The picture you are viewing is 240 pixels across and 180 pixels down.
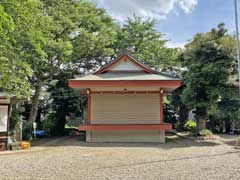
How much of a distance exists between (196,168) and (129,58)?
9840 millimetres

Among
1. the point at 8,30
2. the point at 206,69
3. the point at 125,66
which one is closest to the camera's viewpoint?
the point at 8,30

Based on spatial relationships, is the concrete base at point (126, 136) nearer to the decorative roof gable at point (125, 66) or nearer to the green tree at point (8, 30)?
the decorative roof gable at point (125, 66)

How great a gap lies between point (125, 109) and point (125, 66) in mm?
2742

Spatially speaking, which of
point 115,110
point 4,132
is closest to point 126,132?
point 115,110

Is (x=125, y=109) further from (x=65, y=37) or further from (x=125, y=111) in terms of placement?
(x=65, y=37)

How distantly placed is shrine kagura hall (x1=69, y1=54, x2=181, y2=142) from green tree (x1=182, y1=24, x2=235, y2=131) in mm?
1952

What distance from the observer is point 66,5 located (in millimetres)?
19500

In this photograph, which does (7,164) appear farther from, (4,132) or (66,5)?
(66,5)

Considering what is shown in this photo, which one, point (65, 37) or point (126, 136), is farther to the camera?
point (65, 37)

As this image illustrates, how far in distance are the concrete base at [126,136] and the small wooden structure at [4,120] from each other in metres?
4.51

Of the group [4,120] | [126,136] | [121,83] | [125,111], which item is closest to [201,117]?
[125,111]

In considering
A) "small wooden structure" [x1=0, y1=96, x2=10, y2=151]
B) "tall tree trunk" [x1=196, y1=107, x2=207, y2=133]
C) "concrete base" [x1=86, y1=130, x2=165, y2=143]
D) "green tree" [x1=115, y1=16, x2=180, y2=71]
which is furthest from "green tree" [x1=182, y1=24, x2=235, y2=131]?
→ "small wooden structure" [x1=0, y1=96, x2=10, y2=151]

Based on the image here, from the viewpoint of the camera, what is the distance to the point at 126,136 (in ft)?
49.9

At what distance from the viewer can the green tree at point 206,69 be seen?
15227 millimetres
